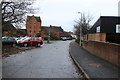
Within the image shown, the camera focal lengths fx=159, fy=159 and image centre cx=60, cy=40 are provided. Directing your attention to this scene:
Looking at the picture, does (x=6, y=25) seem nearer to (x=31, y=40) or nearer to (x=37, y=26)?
(x=31, y=40)

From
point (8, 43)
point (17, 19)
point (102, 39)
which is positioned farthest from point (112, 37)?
point (8, 43)

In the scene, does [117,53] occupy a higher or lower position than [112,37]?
lower

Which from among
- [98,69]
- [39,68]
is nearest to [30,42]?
[39,68]

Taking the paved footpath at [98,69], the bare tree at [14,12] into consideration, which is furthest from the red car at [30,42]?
the paved footpath at [98,69]

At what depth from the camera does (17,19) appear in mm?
17891

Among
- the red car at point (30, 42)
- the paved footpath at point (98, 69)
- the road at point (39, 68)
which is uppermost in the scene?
the red car at point (30, 42)

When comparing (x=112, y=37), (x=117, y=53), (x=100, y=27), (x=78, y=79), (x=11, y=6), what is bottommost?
(x=78, y=79)

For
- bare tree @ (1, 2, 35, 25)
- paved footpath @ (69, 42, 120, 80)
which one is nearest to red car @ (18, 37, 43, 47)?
→ bare tree @ (1, 2, 35, 25)

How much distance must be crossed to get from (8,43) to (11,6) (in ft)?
28.5

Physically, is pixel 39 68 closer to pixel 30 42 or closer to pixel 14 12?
pixel 14 12

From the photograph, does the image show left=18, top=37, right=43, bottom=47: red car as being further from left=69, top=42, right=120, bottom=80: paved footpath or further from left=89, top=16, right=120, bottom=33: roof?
left=69, top=42, right=120, bottom=80: paved footpath

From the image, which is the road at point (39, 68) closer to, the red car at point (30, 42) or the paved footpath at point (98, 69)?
the paved footpath at point (98, 69)

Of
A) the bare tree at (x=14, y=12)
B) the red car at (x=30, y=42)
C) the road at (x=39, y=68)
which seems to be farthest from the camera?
the red car at (x=30, y=42)

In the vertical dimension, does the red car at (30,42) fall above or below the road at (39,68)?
above
